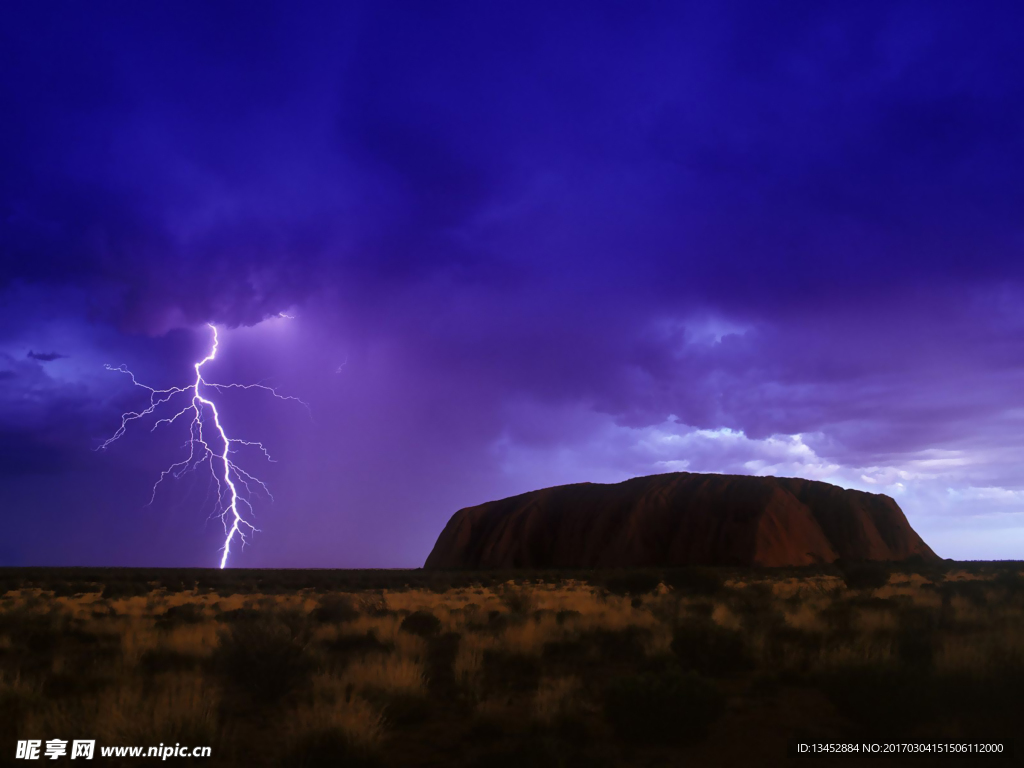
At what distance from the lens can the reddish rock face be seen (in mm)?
69062

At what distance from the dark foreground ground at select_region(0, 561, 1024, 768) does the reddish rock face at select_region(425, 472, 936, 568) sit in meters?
56.7

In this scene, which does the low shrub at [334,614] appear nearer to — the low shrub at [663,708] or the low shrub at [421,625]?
the low shrub at [421,625]

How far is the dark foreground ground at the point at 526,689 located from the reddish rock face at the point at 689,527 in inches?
2231

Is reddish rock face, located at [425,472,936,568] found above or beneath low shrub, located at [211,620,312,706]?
above

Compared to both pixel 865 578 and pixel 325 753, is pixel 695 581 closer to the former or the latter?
pixel 865 578

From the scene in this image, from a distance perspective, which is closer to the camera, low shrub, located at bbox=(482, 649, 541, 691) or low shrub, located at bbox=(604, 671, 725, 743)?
low shrub, located at bbox=(604, 671, 725, 743)

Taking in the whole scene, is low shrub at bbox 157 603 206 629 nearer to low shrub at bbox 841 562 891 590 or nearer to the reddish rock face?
low shrub at bbox 841 562 891 590

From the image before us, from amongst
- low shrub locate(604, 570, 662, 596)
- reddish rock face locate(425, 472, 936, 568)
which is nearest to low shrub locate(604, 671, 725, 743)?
low shrub locate(604, 570, 662, 596)

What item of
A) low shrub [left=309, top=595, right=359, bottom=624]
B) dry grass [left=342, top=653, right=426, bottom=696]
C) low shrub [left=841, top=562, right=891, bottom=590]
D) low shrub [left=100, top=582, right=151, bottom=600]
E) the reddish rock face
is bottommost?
low shrub [left=841, top=562, right=891, bottom=590]

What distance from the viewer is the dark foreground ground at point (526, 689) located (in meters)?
6.66

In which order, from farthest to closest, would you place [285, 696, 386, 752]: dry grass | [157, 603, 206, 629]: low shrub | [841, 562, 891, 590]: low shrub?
[841, 562, 891, 590]: low shrub, [157, 603, 206, 629]: low shrub, [285, 696, 386, 752]: dry grass

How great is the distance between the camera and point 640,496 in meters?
79.9

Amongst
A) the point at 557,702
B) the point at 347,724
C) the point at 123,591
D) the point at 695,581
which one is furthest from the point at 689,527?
the point at 347,724

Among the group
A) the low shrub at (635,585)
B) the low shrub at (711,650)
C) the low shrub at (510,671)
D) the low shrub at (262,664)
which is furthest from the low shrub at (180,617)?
the low shrub at (635,585)
